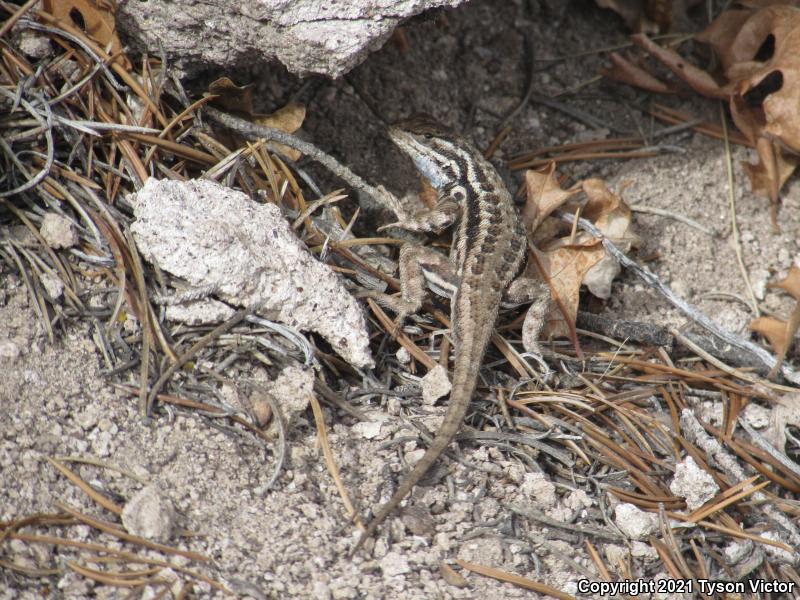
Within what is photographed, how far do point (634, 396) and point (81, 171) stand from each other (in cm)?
292

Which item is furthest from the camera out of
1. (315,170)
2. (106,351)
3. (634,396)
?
(315,170)

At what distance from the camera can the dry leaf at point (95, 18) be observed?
11.4ft

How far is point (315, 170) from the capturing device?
4262 millimetres

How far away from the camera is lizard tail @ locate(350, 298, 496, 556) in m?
2.95

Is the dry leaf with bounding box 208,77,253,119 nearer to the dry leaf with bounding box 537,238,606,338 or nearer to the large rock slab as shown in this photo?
the large rock slab

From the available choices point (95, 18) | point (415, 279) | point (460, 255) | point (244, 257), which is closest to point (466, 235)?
point (460, 255)

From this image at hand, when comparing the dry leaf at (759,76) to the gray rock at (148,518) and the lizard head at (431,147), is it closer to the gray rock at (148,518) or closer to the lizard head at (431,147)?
the lizard head at (431,147)

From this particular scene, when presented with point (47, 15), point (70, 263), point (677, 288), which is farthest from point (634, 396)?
point (47, 15)

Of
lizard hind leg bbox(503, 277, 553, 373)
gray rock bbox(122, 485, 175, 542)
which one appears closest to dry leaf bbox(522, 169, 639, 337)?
lizard hind leg bbox(503, 277, 553, 373)

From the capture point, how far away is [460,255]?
4125 mm

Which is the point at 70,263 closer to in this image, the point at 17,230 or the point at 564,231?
the point at 17,230
